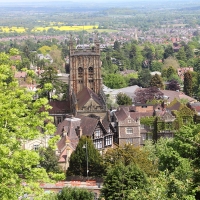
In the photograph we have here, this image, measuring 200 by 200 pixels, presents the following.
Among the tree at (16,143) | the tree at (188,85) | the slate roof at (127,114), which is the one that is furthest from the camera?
the tree at (188,85)

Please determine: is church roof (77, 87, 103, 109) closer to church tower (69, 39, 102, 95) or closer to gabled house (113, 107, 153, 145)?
church tower (69, 39, 102, 95)

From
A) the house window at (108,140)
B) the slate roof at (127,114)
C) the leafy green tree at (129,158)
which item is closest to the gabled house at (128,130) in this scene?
the slate roof at (127,114)

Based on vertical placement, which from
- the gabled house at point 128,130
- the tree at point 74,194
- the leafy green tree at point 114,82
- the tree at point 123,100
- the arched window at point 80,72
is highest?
the arched window at point 80,72

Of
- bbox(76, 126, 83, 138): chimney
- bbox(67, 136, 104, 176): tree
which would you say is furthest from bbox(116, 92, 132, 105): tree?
bbox(67, 136, 104, 176): tree

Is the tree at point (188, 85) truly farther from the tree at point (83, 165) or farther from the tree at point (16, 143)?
the tree at point (16, 143)

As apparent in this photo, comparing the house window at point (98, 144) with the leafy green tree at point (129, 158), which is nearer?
the leafy green tree at point (129, 158)

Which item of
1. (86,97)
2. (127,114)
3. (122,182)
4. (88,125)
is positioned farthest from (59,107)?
(122,182)
